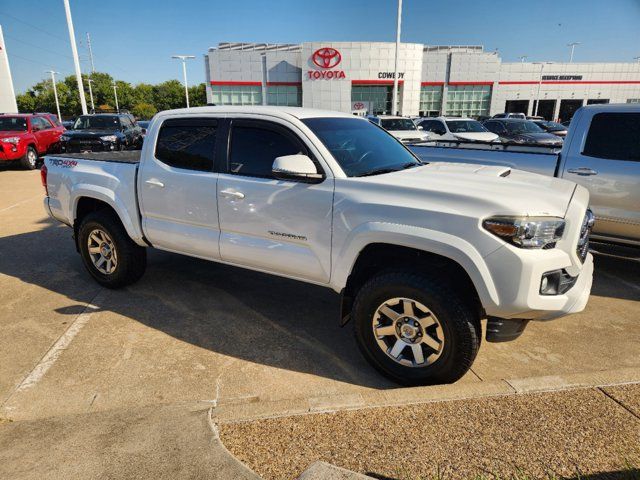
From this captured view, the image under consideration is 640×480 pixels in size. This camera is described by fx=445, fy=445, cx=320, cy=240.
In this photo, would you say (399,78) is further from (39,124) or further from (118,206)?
(118,206)

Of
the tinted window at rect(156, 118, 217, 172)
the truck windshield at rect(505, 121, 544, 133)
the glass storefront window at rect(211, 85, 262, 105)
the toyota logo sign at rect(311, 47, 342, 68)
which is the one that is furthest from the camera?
the glass storefront window at rect(211, 85, 262, 105)

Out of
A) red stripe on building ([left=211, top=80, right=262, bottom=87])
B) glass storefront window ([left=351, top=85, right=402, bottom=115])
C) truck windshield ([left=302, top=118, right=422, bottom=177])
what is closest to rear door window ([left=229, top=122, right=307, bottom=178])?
truck windshield ([left=302, top=118, right=422, bottom=177])

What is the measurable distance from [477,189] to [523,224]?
1.30 ft

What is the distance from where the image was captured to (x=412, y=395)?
115 inches

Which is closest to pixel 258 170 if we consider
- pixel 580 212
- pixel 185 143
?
pixel 185 143

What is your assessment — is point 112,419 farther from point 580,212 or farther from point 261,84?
point 261,84

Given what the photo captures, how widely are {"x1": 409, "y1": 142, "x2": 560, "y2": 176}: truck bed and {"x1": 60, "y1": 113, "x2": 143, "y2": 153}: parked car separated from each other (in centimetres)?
1169

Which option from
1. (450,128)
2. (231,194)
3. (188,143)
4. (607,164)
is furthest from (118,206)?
(450,128)

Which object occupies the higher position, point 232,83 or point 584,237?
point 232,83

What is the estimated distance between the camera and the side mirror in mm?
3152

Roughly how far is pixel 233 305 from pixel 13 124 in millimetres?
14871

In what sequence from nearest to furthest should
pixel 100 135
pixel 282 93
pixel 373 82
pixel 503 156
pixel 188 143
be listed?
pixel 188 143, pixel 503 156, pixel 100 135, pixel 373 82, pixel 282 93

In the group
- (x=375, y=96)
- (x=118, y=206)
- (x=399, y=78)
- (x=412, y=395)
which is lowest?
(x=412, y=395)

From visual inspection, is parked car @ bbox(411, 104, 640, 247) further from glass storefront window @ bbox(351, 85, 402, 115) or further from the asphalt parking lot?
glass storefront window @ bbox(351, 85, 402, 115)
